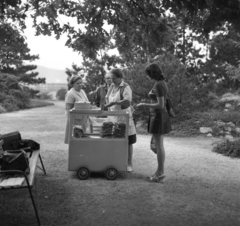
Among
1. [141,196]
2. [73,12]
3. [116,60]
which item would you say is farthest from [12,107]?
[141,196]

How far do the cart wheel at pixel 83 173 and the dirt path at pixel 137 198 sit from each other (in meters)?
0.10

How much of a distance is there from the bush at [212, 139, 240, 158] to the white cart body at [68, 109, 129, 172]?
11.1 feet

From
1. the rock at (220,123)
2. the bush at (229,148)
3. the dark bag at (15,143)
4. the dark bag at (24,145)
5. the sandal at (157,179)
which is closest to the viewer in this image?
the dark bag at (15,143)

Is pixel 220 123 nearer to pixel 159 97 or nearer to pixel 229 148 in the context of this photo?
pixel 229 148

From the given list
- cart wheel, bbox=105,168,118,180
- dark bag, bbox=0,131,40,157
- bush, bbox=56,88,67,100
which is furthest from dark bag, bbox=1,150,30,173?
bush, bbox=56,88,67,100

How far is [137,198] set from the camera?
474 cm

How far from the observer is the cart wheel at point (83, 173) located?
5629 mm

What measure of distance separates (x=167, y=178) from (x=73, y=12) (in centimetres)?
318

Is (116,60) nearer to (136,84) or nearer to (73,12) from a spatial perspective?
(136,84)

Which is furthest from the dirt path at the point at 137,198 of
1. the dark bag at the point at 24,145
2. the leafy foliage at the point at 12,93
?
the leafy foliage at the point at 12,93

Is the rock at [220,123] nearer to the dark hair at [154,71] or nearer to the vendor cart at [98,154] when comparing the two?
the vendor cart at [98,154]

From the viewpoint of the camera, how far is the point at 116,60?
21.9m

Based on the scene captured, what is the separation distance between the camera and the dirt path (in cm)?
401

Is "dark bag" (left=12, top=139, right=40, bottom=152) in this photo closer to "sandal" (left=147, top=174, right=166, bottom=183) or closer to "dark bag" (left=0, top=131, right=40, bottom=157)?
"dark bag" (left=0, top=131, right=40, bottom=157)
